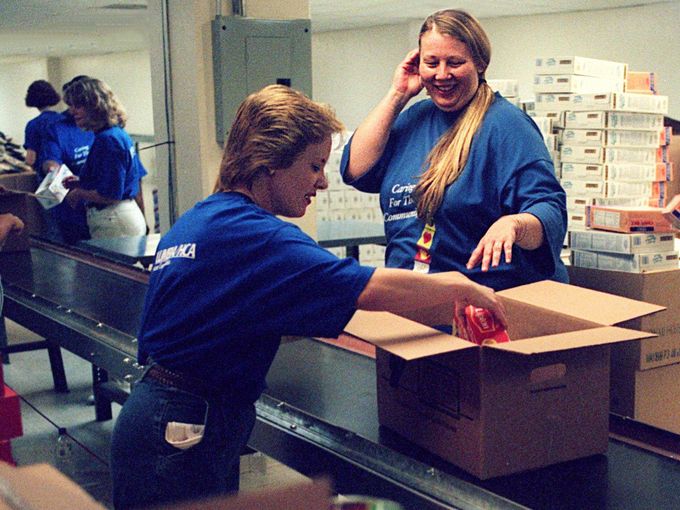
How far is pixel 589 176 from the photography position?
19.8 ft

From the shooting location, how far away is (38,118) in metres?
6.16

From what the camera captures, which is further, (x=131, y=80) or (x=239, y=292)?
(x=131, y=80)

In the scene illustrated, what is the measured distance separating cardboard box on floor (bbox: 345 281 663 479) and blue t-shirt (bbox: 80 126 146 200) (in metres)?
3.03

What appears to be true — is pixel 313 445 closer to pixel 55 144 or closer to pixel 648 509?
pixel 648 509

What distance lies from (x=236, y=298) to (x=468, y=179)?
2.38ft

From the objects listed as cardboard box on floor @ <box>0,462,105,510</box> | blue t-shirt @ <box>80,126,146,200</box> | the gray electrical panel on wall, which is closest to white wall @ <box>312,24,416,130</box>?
blue t-shirt @ <box>80,126,146,200</box>

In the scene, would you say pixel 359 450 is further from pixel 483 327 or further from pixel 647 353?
pixel 647 353

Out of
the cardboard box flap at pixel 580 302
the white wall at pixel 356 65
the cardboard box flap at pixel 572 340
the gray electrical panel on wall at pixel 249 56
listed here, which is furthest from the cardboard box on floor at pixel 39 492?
the white wall at pixel 356 65

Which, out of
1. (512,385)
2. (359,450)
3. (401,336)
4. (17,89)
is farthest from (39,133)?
(17,89)

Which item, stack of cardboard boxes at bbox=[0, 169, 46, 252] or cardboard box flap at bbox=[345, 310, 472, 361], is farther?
stack of cardboard boxes at bbox=[0, 169, 46, 252]

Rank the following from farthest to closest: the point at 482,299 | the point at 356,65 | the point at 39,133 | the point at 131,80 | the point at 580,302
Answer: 1. the point at 131,80
2. the point at 356,65
3. the point at 39,133
4. the point at 580,302
5. the point at 482,299

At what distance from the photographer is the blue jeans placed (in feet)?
4.91

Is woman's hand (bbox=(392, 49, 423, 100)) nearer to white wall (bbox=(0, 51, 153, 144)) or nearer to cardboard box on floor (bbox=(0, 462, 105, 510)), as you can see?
cardboard box on floor (bbox=(0, 462, 105, 510))

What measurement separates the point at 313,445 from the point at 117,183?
3.00 m
